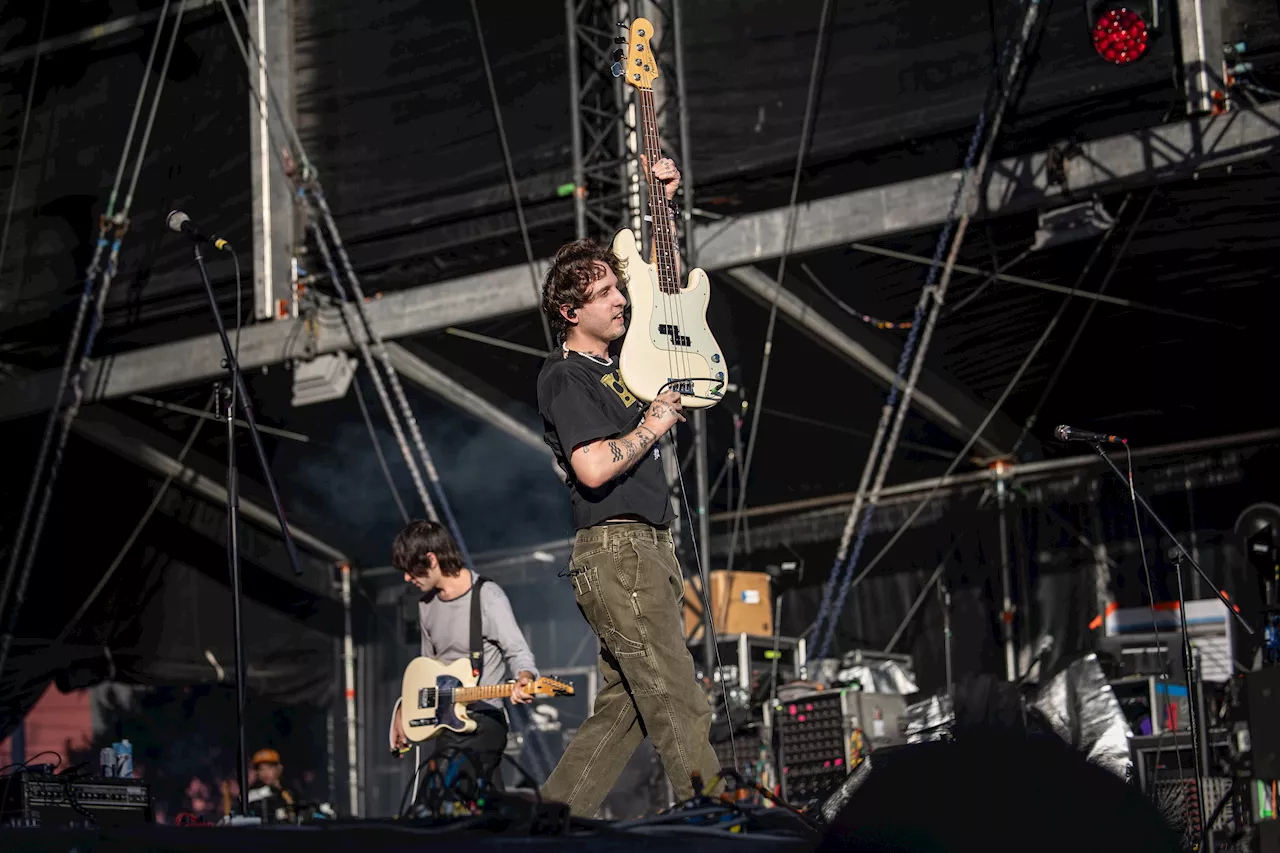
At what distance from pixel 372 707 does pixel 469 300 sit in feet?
22.5

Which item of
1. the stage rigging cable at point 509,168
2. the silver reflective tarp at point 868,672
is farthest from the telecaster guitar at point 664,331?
the silver reflective tarp at point 868,672

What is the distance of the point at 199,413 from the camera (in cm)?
1223

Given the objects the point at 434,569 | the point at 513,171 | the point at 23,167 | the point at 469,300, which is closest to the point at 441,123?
the point at 513,171

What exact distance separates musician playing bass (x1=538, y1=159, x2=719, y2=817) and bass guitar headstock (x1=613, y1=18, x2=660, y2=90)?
0.85m

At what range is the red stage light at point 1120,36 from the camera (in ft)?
28.3

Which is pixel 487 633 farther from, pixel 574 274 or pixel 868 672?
pixel 868 672

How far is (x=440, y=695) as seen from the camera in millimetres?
6996

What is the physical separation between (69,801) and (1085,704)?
18.7 ft

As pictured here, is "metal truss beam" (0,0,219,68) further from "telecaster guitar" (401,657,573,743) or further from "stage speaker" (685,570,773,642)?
"telecaster guitar" (401,657,573,743)

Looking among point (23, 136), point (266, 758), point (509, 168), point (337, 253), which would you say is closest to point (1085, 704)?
point (509, 168)

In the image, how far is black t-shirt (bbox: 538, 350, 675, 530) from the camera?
13.2 ft

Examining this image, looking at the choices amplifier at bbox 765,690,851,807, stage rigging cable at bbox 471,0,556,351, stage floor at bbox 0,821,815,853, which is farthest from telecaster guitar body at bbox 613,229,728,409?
stage rigging cable at bbox 471,0,556,351

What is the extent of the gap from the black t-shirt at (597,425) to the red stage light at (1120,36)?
587 centimetres

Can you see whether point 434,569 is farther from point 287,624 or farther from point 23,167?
point 287,624
